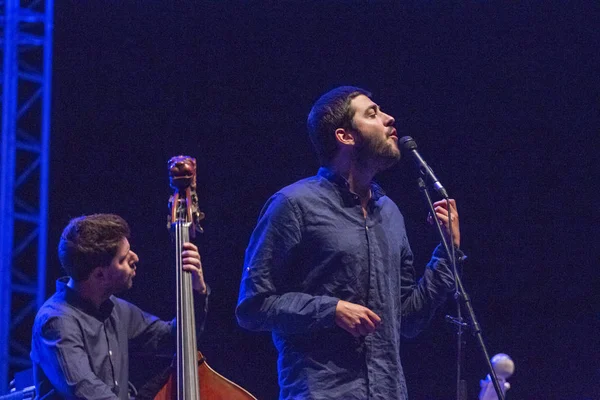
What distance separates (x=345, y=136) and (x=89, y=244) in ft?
3.62

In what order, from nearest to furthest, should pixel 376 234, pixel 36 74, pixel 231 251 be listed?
pixel 376 234 < pixel 36 74 < pixel 231 251

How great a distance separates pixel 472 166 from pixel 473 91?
0.61 meters

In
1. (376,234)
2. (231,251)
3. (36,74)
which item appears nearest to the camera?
(376,234)

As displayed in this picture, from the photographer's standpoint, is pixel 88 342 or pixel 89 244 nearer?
pixel 88 342

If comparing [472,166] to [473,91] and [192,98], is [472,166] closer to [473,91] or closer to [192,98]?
[473,91]

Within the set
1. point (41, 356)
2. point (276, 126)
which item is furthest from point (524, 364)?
point (41, 356)

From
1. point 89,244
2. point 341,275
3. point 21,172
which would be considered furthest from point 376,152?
point 21,172

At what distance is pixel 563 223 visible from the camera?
6.47 metres

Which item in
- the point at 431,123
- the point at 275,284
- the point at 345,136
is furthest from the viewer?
the point at 431,123

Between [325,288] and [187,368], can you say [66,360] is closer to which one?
[187,368]

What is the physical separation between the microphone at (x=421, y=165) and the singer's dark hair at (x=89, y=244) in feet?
3.97

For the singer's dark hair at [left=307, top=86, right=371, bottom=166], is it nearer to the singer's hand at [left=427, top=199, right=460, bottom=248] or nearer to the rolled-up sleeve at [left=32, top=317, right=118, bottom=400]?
the singer's hand at [left=427, top=199, right=460, bottom=248]

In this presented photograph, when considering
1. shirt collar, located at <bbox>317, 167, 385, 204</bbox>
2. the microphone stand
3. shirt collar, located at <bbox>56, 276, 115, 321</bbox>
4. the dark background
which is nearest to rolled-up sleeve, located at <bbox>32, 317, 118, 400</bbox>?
shirt collar, located at <bbox>56, 276, 115, 321</bbox>

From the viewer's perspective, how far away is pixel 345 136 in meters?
3.14
